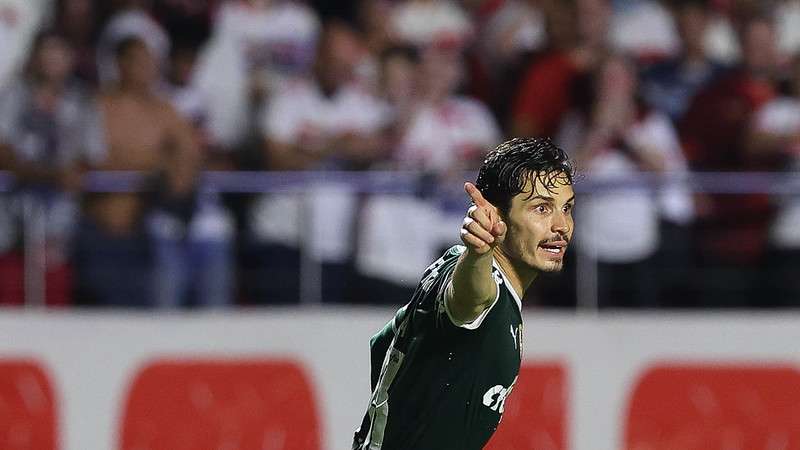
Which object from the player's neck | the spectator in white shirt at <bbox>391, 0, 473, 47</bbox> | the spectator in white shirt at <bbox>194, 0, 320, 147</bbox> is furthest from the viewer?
the spectator in white shirt at <bbox>391, 0, 473, 47</bbox>

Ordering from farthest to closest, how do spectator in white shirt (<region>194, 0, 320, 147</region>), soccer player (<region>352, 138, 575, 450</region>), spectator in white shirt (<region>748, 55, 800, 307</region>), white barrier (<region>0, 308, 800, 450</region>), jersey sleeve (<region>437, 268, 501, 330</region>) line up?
spectator in white shirt (<region>194, 0, 320, 147</region>), white barrier (<region>0, 308, 800, 450</region>), spectator in white shirt (<region>748, 55, 800, 307</region>), soccer player (<region>352, 138, 575, 450</region>), jersey sleeve (<region>437, 268, 501, 330</region>)

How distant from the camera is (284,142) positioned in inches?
364

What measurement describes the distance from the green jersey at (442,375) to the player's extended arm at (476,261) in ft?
0.51

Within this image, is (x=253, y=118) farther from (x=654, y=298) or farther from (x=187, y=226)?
(x=654, y=298)

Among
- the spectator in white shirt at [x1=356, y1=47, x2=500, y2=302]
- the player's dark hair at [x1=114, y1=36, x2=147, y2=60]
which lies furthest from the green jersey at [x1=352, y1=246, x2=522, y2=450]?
the player's dark hair at [x1=114, y1=36, x2=147, y2=60]

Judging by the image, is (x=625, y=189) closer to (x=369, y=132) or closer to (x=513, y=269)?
(x=369, y=132)

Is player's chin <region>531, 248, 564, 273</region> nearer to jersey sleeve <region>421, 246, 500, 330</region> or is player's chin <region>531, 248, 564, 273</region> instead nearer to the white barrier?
jersey sleeve <region>421, 246, 500, 330</region>

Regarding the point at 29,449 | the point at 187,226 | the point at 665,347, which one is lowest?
the point at 29,449

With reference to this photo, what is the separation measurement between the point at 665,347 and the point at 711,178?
3.45 feet

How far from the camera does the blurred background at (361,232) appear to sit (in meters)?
8.83

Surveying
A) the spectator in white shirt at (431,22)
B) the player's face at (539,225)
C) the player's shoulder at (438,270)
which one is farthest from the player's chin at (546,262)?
the spectator in white shirt at (431,22)

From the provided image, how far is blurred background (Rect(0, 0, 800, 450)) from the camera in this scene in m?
8.83

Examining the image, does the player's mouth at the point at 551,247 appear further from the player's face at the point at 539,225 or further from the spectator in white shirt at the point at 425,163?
the spectator in white shirt at the point at 425,163

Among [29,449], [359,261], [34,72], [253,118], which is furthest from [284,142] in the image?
[29,449]
